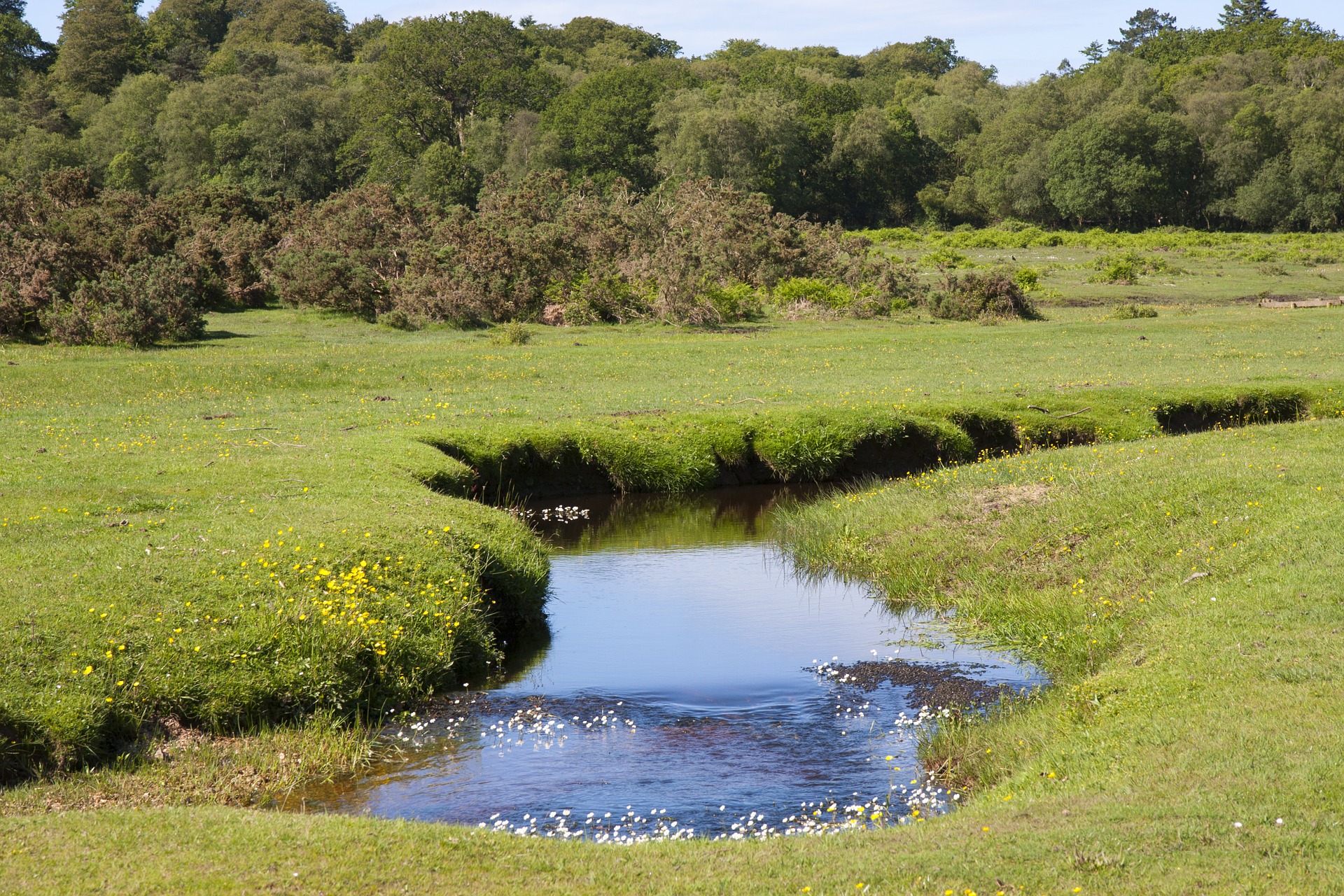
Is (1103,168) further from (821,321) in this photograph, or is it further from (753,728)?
(753,728)

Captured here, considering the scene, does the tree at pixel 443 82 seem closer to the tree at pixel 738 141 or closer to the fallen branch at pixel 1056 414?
the tree at pixel 738 141

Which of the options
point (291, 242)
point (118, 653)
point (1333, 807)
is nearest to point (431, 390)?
point (118, 653)

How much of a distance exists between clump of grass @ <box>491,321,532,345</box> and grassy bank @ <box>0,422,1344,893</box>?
2532 cm

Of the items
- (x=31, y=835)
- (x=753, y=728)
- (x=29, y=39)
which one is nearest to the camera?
(x=31, y=835)

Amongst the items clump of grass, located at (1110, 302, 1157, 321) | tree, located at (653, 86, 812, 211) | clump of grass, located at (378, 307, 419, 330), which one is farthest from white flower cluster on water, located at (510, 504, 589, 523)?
tree, located at (653, 86, 812, 211)

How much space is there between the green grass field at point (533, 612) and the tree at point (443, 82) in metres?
70.3

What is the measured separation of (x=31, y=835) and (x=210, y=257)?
156 ft

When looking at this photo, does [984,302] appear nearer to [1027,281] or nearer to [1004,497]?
[1027,281]

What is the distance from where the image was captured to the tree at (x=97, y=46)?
113062 mm

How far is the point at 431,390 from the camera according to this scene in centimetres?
2886

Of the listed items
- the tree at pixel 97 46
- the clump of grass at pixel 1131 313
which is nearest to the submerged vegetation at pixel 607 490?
the clump of grass at pixel 1131 313

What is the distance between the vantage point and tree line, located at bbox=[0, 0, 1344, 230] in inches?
3418

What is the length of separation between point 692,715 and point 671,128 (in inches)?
3492

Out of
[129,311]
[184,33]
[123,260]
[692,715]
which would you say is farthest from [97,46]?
[692,715]
